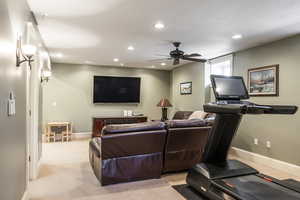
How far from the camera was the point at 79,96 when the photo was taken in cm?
687

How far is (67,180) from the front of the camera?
3.24 metres

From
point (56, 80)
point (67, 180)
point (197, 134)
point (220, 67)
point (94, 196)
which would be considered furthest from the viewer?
point (56, 80)

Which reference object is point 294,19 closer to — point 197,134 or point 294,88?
point 294,88

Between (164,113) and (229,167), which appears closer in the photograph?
(229,167)

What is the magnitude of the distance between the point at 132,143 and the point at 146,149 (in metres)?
0.26

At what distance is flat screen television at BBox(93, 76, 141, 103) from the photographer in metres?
6.98

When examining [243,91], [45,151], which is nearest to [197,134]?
[243,91]

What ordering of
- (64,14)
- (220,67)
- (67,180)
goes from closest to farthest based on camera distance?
(64,14) → (67,180) → (220,67)


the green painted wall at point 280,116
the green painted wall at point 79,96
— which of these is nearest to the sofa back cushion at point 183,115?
the green painted wall at point 79,96

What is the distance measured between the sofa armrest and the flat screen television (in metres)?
4.18

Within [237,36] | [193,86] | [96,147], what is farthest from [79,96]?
[237,36]

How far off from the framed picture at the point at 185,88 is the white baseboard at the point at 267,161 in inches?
94.9

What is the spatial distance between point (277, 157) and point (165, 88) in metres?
4.66

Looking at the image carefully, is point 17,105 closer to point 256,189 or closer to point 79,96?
point 256,189
